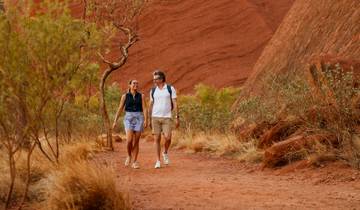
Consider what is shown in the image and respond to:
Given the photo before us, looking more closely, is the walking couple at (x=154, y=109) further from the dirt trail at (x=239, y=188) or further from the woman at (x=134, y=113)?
the dirt trail at (x=239, y=188)

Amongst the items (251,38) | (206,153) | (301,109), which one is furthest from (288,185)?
(251,38)

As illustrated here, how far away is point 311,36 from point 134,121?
34.5ft

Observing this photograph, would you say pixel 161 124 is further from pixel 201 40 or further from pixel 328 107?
pixel 201 40

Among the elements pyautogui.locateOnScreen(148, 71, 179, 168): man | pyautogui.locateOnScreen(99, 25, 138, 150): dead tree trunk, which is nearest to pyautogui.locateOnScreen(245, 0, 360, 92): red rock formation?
pyautogui.locateOnScreen(99, 25, 138, 150): dead tree trunk

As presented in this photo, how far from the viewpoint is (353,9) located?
17.9 m

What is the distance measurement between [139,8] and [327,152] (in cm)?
975

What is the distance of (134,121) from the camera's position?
10820 millimetres

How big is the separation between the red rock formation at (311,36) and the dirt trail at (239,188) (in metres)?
6.30

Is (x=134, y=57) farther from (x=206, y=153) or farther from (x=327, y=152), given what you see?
(x=327, y=152)

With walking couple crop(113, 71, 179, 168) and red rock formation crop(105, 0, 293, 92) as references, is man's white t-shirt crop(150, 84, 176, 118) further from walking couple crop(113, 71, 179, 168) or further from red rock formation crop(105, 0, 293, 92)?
red rock formation crop(105, 0, 293, 92)

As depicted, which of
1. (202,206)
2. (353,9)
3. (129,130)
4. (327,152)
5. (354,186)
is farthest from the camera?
(353,9)

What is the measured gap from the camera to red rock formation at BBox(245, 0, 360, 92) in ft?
55.6

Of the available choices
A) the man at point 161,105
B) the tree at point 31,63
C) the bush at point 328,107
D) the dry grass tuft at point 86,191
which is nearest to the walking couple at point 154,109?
the man at point 161,105

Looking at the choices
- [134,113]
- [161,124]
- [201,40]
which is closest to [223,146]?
[161,124]
